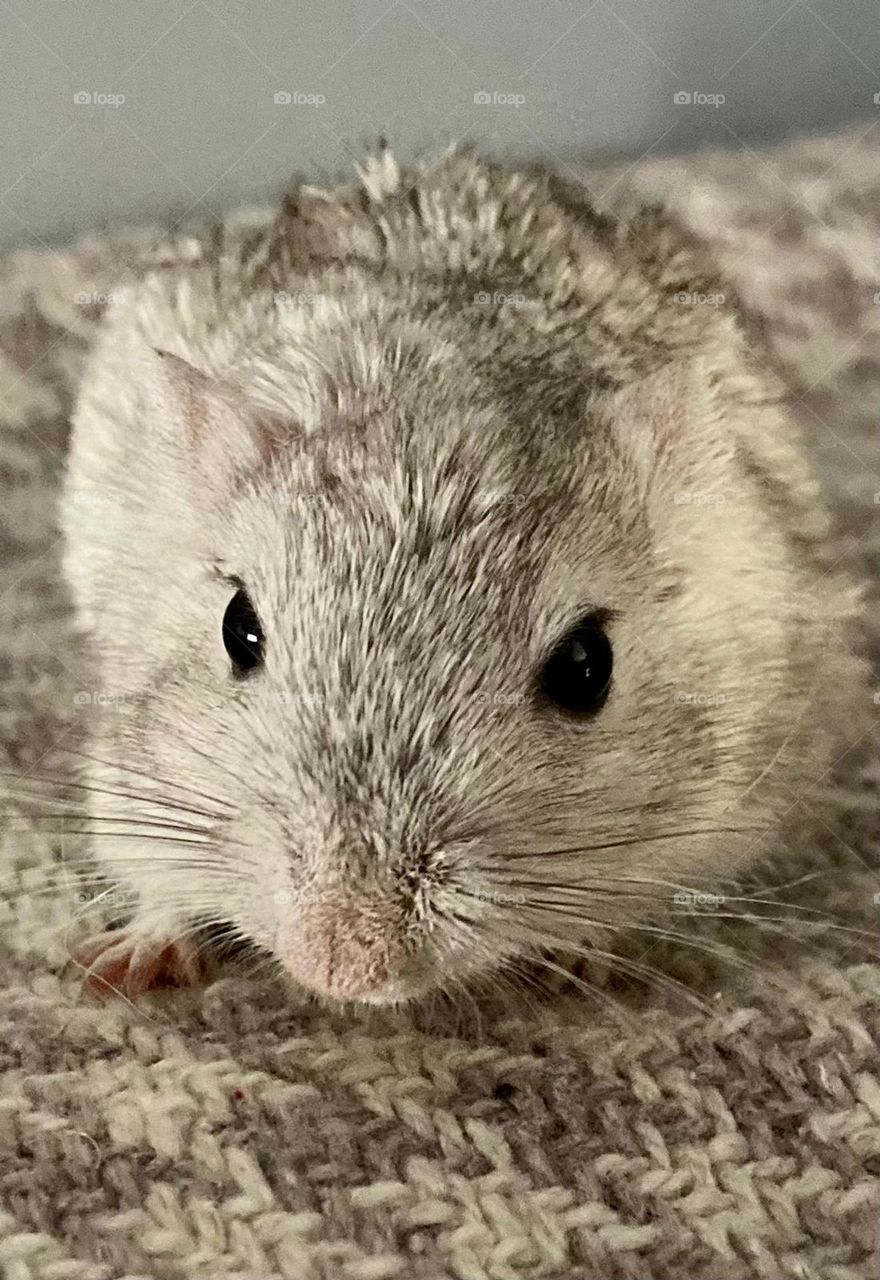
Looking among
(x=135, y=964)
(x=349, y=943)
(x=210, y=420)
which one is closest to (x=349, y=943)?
(x=349, y=943)

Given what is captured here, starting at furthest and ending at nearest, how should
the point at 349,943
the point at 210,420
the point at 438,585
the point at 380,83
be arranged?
the point at 380,83 < the point at 210,420 < the point at 438,585 < the point at 349,943

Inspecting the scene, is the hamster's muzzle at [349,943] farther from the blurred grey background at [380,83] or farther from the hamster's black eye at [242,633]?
the blurred grey background at [380,83]

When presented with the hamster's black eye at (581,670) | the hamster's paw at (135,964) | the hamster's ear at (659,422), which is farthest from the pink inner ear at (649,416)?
the hamster's paw at (135,964)

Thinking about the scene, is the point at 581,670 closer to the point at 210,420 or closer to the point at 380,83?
the point at 210,420

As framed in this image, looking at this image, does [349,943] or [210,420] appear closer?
[349,943]

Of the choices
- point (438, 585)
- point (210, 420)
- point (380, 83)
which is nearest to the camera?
point (438, 585)

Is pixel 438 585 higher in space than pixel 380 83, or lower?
lower

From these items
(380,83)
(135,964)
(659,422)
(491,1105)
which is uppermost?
(380,83)

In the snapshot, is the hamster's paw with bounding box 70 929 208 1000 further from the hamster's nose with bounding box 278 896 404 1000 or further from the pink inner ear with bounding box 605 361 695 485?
the pink inner ear with bounding box 605 361 695 485
